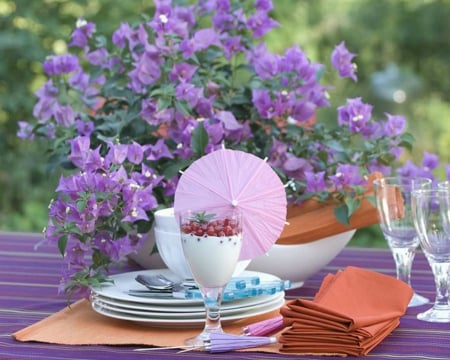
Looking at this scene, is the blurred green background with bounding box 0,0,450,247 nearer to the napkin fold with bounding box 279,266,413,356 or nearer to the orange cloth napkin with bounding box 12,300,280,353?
the orange cloth napkin with bounding box 12,300,280,353

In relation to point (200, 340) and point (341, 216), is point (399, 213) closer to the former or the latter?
point (341, 216)

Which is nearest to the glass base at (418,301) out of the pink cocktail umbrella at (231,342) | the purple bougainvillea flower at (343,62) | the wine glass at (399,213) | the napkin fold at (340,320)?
the wine glass at (399,213)

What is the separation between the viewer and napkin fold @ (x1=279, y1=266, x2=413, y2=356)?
1.50 meters

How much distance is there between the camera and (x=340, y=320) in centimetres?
151

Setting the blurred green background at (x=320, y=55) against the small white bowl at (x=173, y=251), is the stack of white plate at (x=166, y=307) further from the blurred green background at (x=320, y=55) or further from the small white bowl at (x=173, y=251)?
the blurred green background at (x=320, y=55)

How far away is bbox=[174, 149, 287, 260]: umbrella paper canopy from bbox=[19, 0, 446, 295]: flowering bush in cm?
12

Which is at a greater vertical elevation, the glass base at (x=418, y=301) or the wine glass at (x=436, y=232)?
the wine glass at (x=436, y=232)

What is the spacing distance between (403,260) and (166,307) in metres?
0.45

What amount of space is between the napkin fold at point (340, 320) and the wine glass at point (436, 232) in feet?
0.24

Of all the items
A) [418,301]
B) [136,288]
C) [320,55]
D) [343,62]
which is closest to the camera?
[136,288]

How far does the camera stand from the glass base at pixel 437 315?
1.71 metres

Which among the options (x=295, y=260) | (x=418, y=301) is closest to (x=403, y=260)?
(x=418, y=301)

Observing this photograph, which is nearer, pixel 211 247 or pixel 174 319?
pixel 211 247

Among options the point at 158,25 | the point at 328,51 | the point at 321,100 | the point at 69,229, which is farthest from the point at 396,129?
the point at 328,51
